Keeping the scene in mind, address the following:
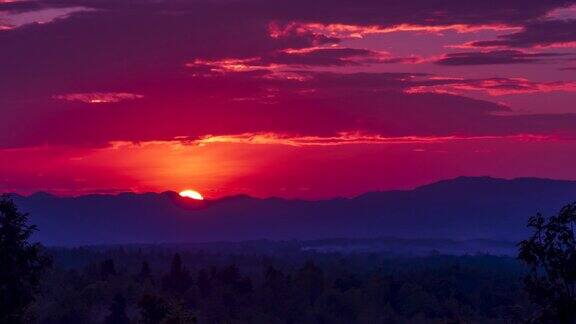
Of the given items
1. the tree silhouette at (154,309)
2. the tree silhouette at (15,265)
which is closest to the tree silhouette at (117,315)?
the tree silhouette at (154,309)

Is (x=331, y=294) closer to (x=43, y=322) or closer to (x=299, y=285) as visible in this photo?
(x=299, y=285)

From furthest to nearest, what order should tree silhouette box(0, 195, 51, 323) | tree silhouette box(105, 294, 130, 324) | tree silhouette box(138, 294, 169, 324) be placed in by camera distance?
tree silhouette box(105, 294, 130, 324)
tree silhouette box(138, 294, 169, 324)
tree silhouette box(0, 195, 51, 323)

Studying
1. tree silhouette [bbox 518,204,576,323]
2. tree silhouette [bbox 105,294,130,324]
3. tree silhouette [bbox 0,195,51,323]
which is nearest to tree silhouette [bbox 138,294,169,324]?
tree silhouette [bbox 0,195,51,323]

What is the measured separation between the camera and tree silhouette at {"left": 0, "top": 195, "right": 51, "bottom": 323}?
51625 mm

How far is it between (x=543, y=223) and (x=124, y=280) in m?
147

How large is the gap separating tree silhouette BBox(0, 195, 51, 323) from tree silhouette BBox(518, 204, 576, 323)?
24.0 m

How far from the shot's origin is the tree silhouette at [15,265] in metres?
51.6

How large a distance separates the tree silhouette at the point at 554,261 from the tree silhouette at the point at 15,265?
24.0 metres

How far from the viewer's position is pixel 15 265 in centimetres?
5206

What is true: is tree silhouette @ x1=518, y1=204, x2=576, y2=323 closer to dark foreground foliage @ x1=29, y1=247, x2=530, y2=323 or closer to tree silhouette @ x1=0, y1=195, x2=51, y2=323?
tree silhouette @ x1=0, y1=195, x2=51, y2=323

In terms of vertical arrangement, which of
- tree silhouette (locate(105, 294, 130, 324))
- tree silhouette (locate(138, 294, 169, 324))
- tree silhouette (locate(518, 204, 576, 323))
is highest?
tree silhouette (locate(518, 204, 576, 323))

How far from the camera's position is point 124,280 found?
18138 centimetres

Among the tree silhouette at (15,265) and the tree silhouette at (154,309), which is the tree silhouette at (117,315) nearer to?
the tree silhouette at (154,309)

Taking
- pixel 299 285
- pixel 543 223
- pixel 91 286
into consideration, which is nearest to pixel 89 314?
pixel 91 286
